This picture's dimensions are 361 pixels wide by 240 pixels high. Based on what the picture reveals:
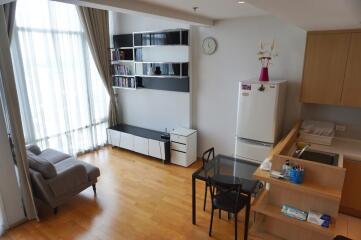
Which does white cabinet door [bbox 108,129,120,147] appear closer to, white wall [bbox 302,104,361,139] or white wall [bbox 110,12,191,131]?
white wall [bbox 110,12,191,131]

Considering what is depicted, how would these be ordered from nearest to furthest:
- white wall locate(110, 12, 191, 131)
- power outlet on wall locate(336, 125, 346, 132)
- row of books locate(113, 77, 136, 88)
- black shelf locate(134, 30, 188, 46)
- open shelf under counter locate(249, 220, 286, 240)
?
open shelf under counter locate(249, 220, 286, 240) → power outlet on wall locate(336, 125, 346, 132) → black shelf locate(134, 30, 188, 46) → white wall locate(110, 12, 191, 131) → row of books locate(113, 77, 136, 88)

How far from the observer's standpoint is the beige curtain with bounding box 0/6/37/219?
8.82 ft

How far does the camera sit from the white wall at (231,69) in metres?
3.64

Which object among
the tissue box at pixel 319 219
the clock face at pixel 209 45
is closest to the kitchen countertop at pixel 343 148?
the tissue box at pixel 319 219

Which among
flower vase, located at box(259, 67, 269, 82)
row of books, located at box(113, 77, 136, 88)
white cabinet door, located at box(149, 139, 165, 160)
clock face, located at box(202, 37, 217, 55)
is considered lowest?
white cabinet door, located at box(149, 139, 165, 160)

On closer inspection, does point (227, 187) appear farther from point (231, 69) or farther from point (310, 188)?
point (231, 69)

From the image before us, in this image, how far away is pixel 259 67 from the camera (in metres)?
3.91

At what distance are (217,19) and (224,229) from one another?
10.7 ft

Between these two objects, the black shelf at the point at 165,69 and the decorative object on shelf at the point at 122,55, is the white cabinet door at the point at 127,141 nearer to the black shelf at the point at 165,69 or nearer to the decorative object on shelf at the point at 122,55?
the black shelf at the point at 165,69

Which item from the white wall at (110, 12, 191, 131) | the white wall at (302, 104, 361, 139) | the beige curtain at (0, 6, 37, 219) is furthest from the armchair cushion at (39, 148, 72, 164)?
the white wall at (302, 104, 361, 139)

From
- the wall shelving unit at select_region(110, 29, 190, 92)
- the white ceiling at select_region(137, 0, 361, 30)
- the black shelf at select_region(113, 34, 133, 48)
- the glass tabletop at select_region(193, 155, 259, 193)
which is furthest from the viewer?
the black shelf at select_region(113, 34, 133, 48)

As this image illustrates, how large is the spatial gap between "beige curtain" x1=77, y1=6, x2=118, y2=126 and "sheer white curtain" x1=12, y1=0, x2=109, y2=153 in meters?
0.15

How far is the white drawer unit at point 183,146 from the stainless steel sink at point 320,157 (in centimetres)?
208

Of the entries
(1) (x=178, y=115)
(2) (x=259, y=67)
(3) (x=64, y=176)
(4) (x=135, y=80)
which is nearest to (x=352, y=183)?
(2) (x=259, y=67)
